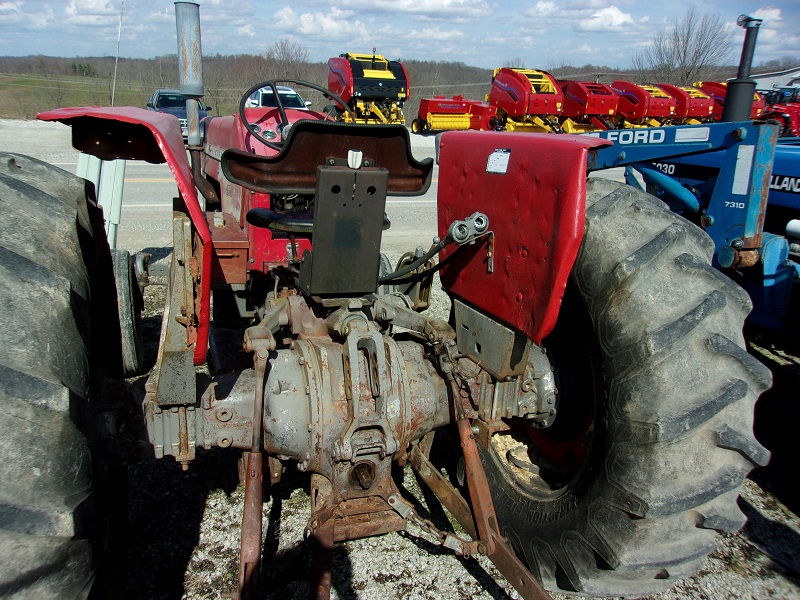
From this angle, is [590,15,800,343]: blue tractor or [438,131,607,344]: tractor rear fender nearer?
[438,131,607,344]: tractor rear fender

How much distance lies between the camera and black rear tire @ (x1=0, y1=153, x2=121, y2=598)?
1.24 m

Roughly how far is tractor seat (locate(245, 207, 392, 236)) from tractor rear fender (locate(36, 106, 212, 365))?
0.37m

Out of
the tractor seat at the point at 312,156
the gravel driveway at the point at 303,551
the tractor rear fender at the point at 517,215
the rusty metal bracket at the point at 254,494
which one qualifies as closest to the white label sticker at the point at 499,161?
the tractor rear fender at the point at 517,215

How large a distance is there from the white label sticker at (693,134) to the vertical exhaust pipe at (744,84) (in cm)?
41

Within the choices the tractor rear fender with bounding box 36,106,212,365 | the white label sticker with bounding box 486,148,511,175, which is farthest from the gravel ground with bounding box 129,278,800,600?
the white label sticker with bounding box 486,148,511,175

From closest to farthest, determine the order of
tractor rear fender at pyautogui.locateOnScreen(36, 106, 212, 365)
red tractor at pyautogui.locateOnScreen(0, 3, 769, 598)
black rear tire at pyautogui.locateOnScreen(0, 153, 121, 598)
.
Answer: black rear tire at pyautogui.locateOnScreen(0, 153, 121, 598), red tractor at pyautogui.locateOnScreen(0, 3, 769, 598), tractor rear fender at pyautogui.locateOnScreen(36, 106, 212, 365)

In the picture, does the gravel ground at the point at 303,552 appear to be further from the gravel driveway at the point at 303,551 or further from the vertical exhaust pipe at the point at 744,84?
the vertical exhaust pipe at the point at 744,84

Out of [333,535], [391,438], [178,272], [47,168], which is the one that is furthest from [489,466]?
[47,168]

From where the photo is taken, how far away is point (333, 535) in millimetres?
1860

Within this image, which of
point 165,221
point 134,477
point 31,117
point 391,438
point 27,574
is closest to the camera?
point 27,574

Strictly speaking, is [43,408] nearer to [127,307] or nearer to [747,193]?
[127,307]

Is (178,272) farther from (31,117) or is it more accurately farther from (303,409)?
(31,117)

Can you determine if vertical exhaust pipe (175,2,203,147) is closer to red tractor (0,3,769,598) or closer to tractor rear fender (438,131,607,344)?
red tractor (0,3,769,598)

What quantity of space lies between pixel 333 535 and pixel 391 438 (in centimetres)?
33
